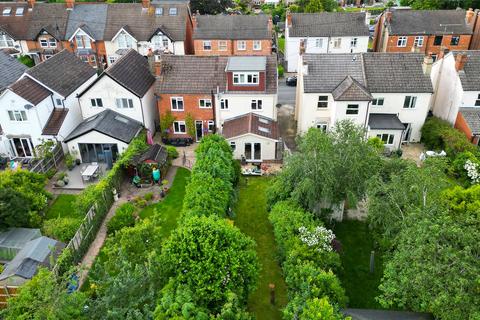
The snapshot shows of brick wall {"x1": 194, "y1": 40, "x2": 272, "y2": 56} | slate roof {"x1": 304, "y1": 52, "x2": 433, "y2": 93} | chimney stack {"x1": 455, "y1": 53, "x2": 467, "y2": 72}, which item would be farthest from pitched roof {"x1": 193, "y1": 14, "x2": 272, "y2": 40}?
chimney stack {"x1": 455, "y1": 53, "x2": 467, "y2": 72}

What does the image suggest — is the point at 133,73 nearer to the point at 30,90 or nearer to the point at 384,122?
the point at 30,90

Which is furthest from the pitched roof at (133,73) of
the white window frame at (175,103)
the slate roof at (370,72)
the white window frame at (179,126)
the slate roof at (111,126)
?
the slate roof at (370,72)

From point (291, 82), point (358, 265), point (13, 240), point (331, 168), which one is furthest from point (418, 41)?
point (13, 240)

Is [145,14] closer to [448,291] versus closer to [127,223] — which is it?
[127,223]

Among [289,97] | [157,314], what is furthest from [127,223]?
[289,97]

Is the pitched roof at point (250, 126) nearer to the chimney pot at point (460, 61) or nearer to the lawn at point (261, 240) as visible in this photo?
the lawn at point (261, 240)

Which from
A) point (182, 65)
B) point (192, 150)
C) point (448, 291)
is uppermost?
point (182, 65)

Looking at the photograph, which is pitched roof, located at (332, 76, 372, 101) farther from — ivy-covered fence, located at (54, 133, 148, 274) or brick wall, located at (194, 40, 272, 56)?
brick wall, located at (194, 40, 272, 56)
